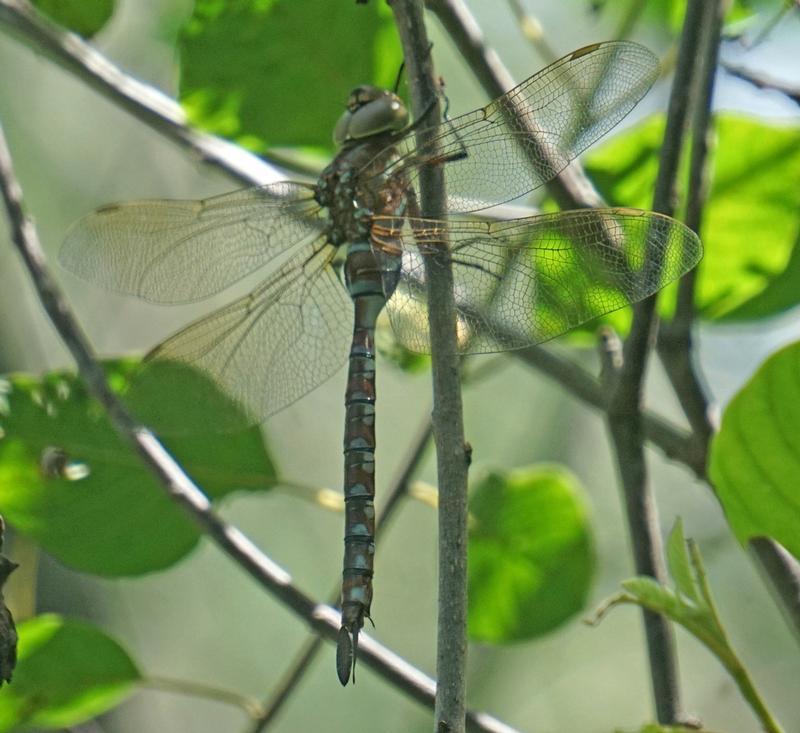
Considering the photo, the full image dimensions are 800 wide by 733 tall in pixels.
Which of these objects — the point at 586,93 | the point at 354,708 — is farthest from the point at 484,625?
the point at 354,708

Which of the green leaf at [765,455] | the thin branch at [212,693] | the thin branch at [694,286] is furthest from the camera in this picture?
the thin branch at [212,693]

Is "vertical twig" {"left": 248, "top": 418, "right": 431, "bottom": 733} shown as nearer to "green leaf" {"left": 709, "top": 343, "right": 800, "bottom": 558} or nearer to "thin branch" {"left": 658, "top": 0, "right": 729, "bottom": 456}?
"thin branch" {"left": 658, "top": 0, "right": 729, "bottom": 456}

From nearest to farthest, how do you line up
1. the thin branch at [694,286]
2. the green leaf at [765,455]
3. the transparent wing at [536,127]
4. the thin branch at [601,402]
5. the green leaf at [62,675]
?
the green leaf at [765,455] < the transparent wing at [536,127] < the thin branch at [694,286] < the thin branch at [601,402] < the green leaf at [62,675]

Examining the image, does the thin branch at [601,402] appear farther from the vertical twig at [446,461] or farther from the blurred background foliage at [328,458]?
the vertical twig at [446,461]

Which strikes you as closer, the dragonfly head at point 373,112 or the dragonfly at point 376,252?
the dragonfly at point 376,252

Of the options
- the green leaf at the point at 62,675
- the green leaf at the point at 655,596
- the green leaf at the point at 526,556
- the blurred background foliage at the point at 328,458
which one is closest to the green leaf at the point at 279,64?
the blurred background foliage at the point at 328,458

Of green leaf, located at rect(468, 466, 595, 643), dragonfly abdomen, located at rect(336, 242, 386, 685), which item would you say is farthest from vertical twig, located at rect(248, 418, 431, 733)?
dragonfly abdomen, located at rect(336, 242, 386, 685)
